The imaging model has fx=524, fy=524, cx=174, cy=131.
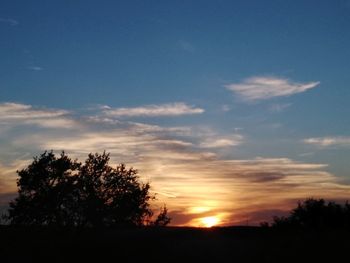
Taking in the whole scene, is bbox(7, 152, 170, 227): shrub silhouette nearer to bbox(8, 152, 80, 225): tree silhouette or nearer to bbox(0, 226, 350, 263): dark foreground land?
bbox(8, 152, 80, 225): tree silhouette

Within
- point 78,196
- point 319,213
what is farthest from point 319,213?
point 78,196

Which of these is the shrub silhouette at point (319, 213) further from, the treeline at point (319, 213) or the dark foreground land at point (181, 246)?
the dark foreground land at point (181, 246)

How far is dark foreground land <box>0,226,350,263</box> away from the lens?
1661 centimetres

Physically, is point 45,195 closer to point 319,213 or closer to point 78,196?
point 78,196

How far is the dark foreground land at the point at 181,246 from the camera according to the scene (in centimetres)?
1661

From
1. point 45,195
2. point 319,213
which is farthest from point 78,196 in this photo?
point 319,213

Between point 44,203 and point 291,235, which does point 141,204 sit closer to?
point 44,203

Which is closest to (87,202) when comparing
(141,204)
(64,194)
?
(64,194)

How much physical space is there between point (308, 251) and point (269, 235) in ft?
7.92

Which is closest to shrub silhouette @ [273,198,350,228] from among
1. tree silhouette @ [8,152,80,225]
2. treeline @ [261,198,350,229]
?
treeline @ [261,198,350,229]

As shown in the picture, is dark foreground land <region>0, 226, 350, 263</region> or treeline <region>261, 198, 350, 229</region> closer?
dark foreground land <region>0, 226, 350, 263</region>

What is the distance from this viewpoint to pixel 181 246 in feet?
59.0

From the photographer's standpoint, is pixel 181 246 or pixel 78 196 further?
pixel 78 196

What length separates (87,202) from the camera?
166ft
